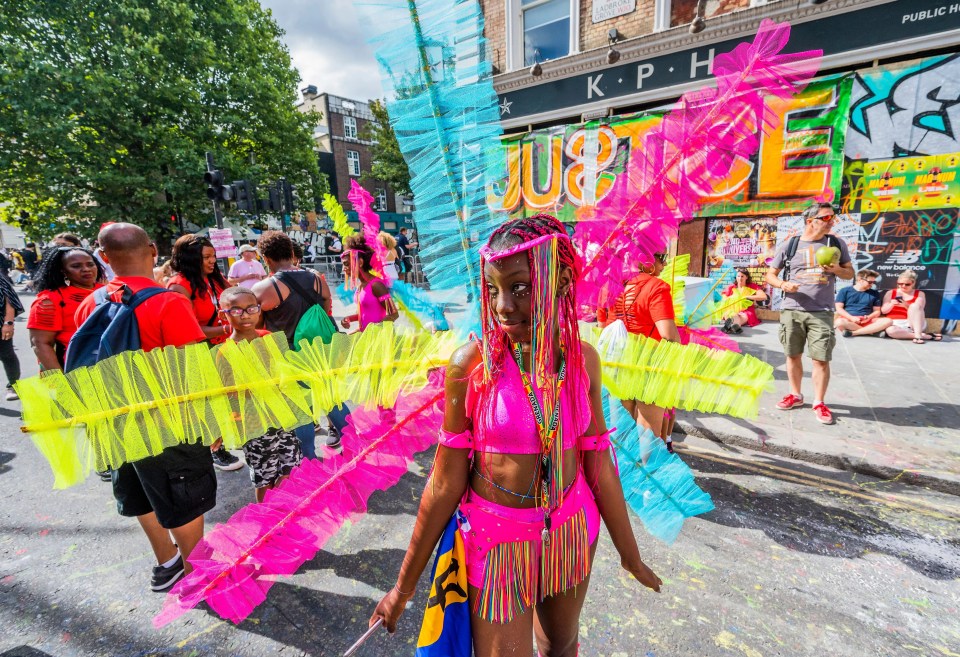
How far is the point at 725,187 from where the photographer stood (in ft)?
4.34

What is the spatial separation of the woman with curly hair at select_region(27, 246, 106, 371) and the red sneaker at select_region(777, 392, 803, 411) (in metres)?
6.40

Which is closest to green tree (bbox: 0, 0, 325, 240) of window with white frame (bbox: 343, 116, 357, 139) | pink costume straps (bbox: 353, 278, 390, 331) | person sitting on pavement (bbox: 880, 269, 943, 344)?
pink costume straps (bbox: 353, 278, 390, 331)

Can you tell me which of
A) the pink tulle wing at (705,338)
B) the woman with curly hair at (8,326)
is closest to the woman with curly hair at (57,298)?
the woman with curly hair at (8,326)

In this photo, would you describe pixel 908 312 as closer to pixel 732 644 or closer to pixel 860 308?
pixel 860 308

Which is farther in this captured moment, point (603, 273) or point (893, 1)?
point (893, 1)

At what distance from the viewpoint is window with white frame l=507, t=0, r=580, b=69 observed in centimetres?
934

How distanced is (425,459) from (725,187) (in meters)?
3.34

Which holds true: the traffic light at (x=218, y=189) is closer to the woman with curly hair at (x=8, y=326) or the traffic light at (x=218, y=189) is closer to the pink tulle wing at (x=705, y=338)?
the woman with curly hair at (x=8, y=326)

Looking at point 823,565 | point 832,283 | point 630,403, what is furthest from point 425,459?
point 832,283

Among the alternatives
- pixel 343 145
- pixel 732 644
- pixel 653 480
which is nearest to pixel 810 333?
pixel 732 644

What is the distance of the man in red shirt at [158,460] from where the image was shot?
203cm

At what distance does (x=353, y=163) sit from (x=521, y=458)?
37142 millimetres

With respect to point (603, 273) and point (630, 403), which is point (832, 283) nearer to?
point (630, 403)

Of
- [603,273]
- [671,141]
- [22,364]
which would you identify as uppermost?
[671,141]
